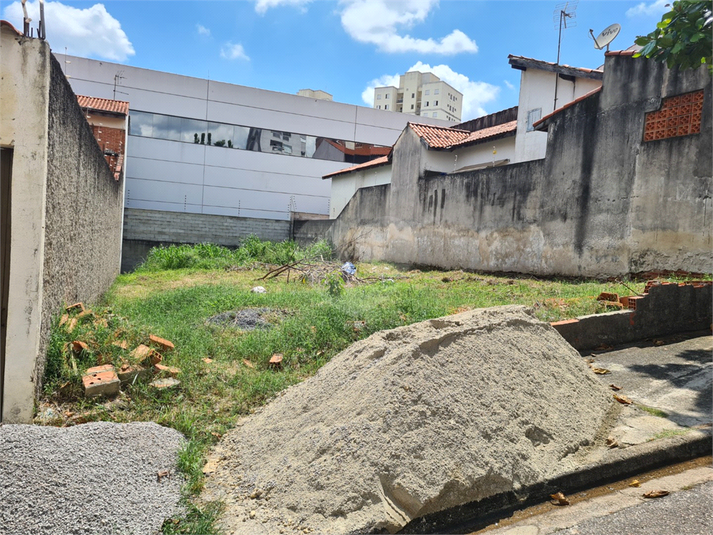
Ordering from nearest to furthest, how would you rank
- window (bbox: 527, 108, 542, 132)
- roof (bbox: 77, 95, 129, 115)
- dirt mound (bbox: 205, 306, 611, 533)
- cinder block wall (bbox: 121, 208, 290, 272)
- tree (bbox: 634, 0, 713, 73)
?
dirt mound (bbox: 205, 306, 611, 533), tree (bbox: 634, 0, 713, 73), window (bbox: 527, 108, 542, 132), roof (bbox: 77, 95, 129, 115), cinder block wall (bbox: 121, 208, 290, 272)

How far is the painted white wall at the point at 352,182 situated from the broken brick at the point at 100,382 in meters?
15.4

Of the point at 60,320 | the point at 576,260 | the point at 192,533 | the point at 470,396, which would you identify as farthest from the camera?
the point at 576,260

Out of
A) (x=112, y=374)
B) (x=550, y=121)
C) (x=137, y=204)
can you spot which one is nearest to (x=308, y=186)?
(x=137, y=204)

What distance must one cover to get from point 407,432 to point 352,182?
18.8m

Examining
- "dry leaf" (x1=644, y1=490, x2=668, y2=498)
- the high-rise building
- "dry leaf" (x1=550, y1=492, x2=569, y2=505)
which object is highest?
the high-rise building

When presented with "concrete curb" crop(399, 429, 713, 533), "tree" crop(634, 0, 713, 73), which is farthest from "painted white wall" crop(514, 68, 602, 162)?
"concrete curb" crop(399, 429, 713, 533)

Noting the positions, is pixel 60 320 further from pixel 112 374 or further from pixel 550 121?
pixel 550 121

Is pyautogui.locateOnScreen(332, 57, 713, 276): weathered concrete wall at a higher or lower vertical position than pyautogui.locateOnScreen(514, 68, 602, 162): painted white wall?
lower

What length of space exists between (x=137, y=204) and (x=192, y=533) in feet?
70.6

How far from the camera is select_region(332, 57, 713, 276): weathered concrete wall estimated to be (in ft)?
26.7

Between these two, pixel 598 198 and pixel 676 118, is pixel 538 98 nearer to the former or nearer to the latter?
pixel 598 198

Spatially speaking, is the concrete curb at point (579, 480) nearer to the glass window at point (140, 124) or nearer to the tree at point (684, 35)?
the tree at point (684, 35)

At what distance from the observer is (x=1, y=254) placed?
3.64m

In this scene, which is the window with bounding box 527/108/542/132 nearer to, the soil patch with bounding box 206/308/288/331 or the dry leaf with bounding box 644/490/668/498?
the soil patch with bounding box 206/308/288/331
